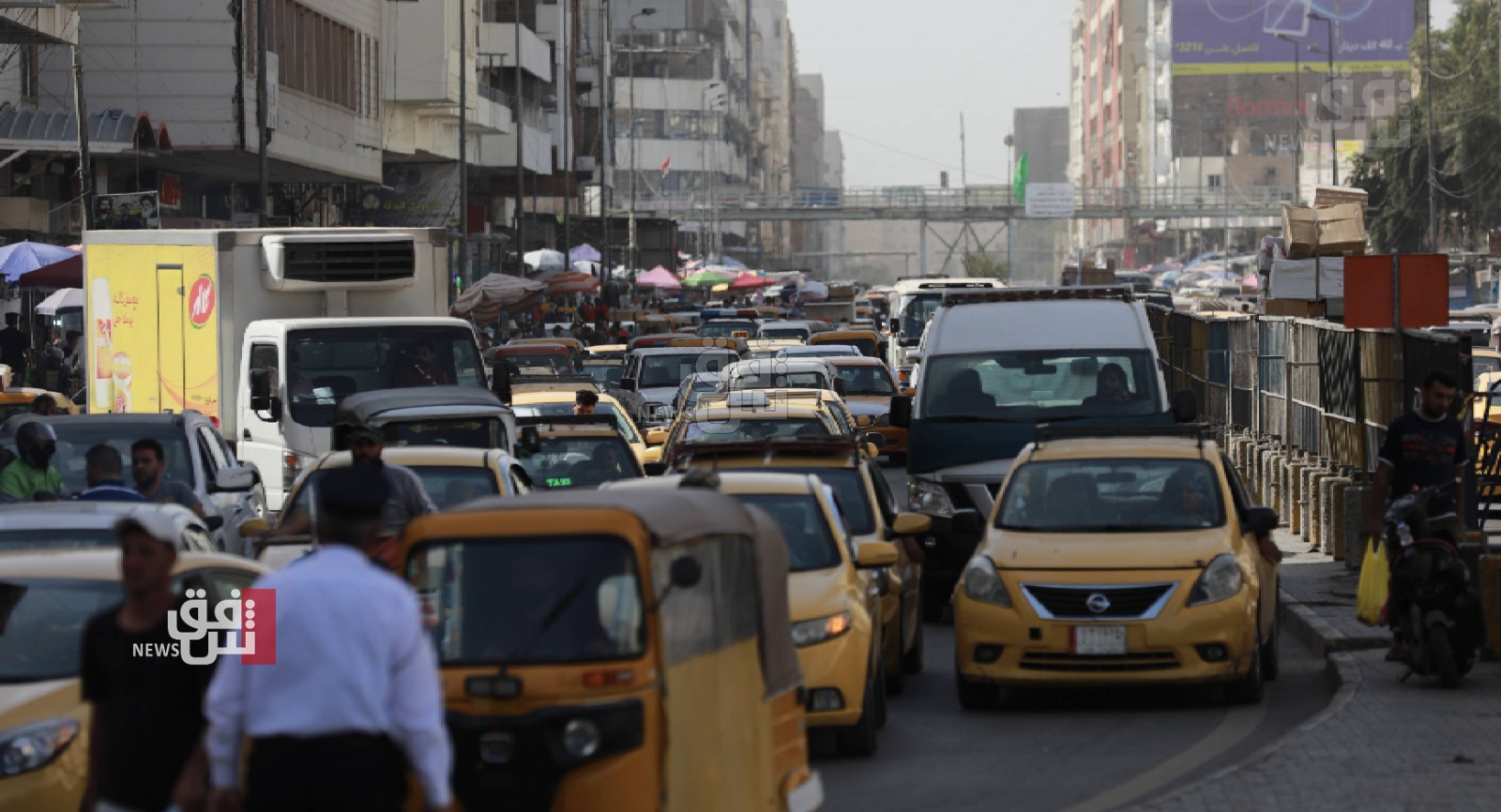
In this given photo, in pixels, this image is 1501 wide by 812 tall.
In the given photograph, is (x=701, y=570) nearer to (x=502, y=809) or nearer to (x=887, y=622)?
(x=502, y=809)

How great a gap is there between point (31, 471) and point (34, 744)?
22.3ft

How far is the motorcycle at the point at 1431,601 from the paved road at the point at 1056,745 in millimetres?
666

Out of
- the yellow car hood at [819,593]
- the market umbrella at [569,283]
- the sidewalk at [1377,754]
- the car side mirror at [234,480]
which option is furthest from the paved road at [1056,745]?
the market umbrella at [569,283]

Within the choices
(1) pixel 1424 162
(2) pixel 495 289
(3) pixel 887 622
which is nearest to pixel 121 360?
(3) pixel 887 622

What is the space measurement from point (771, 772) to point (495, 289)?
36.9 m

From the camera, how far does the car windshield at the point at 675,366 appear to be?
110 ft

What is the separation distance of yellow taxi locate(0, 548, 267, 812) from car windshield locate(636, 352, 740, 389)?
24.2 metres

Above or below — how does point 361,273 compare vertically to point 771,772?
above

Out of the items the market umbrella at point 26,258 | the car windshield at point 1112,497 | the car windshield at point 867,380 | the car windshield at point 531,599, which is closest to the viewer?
the car windshield at point 531,599

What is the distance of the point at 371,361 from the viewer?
21250mm

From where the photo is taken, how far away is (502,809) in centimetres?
666

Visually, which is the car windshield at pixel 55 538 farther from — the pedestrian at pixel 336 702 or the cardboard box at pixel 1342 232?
the cardboard box at pixel 1342 232

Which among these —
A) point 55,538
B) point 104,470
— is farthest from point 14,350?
point 55,538

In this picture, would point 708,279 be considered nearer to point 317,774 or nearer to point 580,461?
point 580,461
